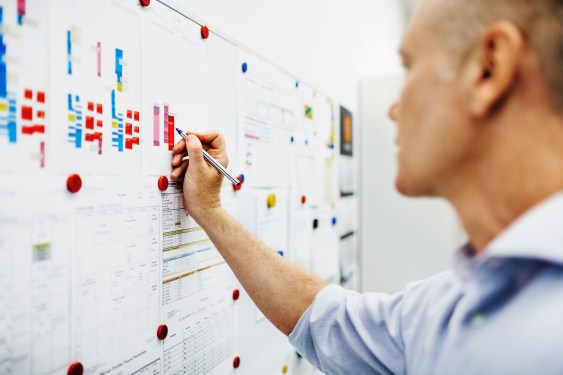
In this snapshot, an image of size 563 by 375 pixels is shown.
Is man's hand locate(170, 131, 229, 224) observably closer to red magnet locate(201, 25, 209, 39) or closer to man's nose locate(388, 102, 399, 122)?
red magnet locate(201, 25, 209, 39)

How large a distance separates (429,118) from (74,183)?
1.65 feet

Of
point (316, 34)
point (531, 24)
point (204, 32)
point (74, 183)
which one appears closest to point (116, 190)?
point (74, 183)

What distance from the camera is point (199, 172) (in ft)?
2.37

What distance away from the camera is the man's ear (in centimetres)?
47

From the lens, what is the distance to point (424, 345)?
24.8 inches

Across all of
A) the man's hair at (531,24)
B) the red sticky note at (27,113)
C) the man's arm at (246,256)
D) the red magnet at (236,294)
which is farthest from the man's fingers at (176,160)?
the man's hair at (531,24)

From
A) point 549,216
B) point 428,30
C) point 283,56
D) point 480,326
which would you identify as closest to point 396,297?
point 480,326

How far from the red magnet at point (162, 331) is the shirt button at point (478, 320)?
512mm

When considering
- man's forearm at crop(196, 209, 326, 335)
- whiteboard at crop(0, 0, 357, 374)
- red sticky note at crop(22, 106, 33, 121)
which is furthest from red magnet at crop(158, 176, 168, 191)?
red sticky note at crop(22, 106, 33, 121)

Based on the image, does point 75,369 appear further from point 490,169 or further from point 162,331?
point 490,169

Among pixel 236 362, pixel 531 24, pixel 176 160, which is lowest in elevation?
pixel 236 362

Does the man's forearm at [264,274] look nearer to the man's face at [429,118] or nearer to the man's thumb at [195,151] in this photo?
the man's thumb at [195,151]

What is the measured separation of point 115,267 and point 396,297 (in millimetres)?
515

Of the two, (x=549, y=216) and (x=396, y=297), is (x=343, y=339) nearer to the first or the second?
(x=396, y=297)
